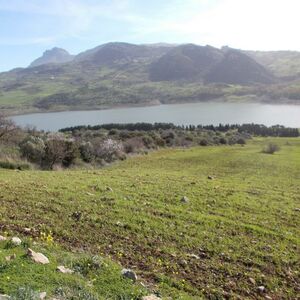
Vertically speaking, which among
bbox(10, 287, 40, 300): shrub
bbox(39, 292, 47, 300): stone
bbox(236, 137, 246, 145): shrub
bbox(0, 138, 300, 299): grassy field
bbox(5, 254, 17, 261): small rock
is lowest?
bbox(236, 137, 246, 145): shrub

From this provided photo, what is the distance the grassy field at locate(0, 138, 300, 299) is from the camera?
6.99 metres

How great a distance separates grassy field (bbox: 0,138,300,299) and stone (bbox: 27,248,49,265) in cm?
19

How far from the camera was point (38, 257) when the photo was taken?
21.9ft

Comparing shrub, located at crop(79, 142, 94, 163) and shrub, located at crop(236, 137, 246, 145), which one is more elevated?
shrub, located at crop(79, 142, 94, 163)

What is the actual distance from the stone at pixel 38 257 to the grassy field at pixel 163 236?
0.19 meters

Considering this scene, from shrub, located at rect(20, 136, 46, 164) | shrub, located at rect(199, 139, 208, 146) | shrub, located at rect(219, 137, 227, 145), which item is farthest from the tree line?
shrub, located at rect(20, 136, 46, 164)

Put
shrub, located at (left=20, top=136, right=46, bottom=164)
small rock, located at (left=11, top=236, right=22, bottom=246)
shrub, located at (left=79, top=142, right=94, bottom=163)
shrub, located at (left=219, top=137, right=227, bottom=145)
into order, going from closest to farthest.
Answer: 1. small rock, located at (left=11, top=236, right=22, bottom=246)
2. shrub, located at (left=20, top=136, right=46, bottom=164)
3. shrub, located at (left=79, top=142, right=94, bottom=163)
4. shrub, located at (left=219, top=137, right=227, bottom=145)

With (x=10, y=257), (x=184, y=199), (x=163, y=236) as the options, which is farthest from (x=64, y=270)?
(x=184, y=199)

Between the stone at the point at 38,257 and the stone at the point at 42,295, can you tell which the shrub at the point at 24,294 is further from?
the stone at the point at 38,257

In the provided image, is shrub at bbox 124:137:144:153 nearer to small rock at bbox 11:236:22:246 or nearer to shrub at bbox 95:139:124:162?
shrub at bbox 95:139:124:162

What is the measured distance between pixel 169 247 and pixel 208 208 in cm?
416

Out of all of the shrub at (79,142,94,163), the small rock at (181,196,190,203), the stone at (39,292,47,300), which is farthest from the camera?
the shrub at (79,142,94,163)

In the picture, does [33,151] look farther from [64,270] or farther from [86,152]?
[64,270]

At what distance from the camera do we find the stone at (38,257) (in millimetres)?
6532
